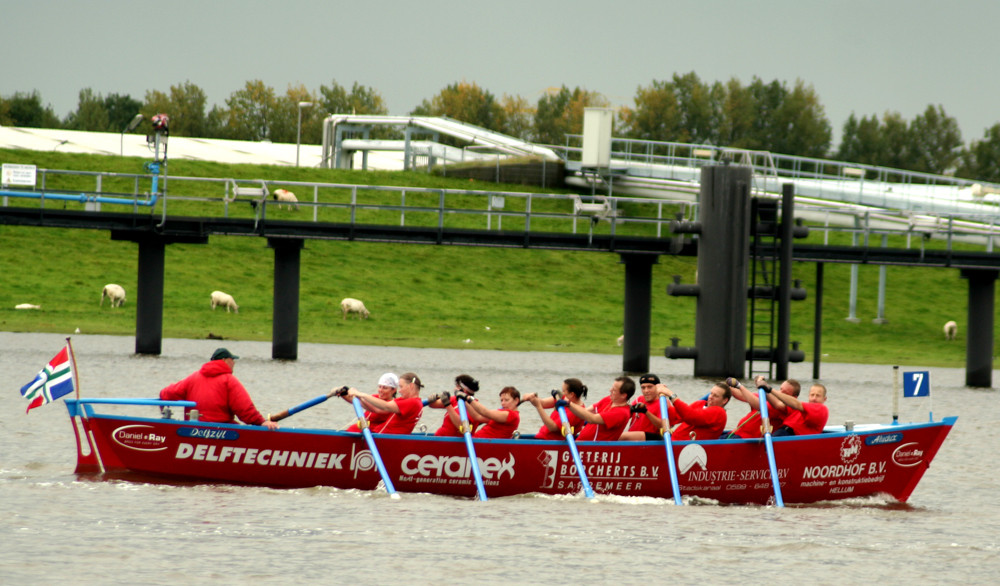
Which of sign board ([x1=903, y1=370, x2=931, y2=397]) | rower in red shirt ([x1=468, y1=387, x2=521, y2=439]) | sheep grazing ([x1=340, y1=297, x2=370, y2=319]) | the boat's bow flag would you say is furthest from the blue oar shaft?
sheep grazing ([x1=340, y1=297, x2=370, y2=319])

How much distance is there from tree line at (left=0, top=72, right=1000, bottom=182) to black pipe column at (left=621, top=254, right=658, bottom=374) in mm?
64771

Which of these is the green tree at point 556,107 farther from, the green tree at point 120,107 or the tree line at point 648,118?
the green tree at point 120,107

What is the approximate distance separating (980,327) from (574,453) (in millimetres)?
21847

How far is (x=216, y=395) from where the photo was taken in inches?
680

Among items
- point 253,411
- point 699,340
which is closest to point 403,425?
point 253,411

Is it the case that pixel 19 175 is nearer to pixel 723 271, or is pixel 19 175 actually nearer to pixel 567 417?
pixel 723 271

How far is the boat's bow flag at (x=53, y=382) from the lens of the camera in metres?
16.8

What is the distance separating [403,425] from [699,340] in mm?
15246

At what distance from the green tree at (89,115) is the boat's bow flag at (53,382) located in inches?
3532

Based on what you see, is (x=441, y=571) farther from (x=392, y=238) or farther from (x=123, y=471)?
(x=392, y=238)

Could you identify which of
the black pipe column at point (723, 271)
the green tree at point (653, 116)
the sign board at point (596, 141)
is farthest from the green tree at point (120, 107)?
the black pipe column at point (723, 271)

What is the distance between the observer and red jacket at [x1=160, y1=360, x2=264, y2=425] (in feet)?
56.5

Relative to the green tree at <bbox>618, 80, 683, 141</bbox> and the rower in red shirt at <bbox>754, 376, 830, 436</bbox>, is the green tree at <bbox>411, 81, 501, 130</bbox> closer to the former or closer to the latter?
the green tree at <bbox>618, 80, 683, 141</bbox>

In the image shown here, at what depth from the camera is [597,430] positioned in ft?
59.3
